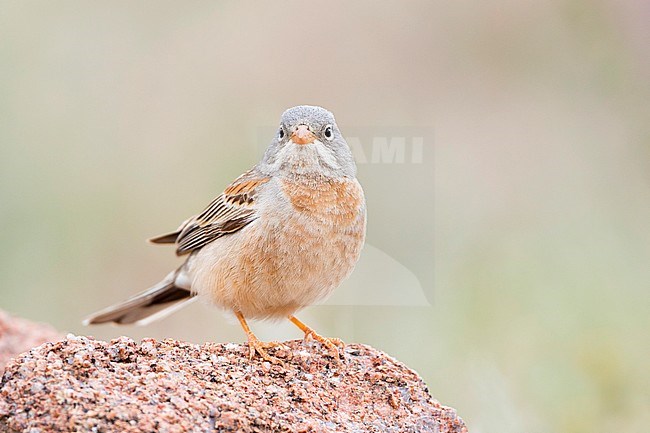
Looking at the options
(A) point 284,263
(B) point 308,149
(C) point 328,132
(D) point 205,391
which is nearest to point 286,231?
(A) point 284,263

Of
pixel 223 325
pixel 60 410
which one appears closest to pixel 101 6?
pixel 223 325

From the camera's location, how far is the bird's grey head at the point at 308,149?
18.1ft

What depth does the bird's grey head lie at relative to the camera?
217 inches

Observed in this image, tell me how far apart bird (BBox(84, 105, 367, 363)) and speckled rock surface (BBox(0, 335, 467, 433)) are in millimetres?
348

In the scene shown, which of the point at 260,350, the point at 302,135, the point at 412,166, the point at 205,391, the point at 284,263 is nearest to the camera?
the point at 205,391

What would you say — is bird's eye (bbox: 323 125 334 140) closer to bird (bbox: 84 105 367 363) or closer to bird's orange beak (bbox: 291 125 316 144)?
bird (bbox: 84 105 367 363)

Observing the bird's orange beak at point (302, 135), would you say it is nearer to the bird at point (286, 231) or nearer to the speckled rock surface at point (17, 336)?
the bird at point (286, 231)

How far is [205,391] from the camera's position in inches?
139

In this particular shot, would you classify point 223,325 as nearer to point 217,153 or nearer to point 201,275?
point 217,153

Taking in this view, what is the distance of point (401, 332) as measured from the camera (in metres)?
7.51

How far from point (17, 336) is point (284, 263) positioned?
1.79 meters

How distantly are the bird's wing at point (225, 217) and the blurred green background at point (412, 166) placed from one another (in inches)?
43.3

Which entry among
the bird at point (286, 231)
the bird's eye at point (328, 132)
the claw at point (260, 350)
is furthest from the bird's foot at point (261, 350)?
the bird's eye at point (328, 132)

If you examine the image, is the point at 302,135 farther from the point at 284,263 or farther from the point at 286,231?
the point at 284,263
